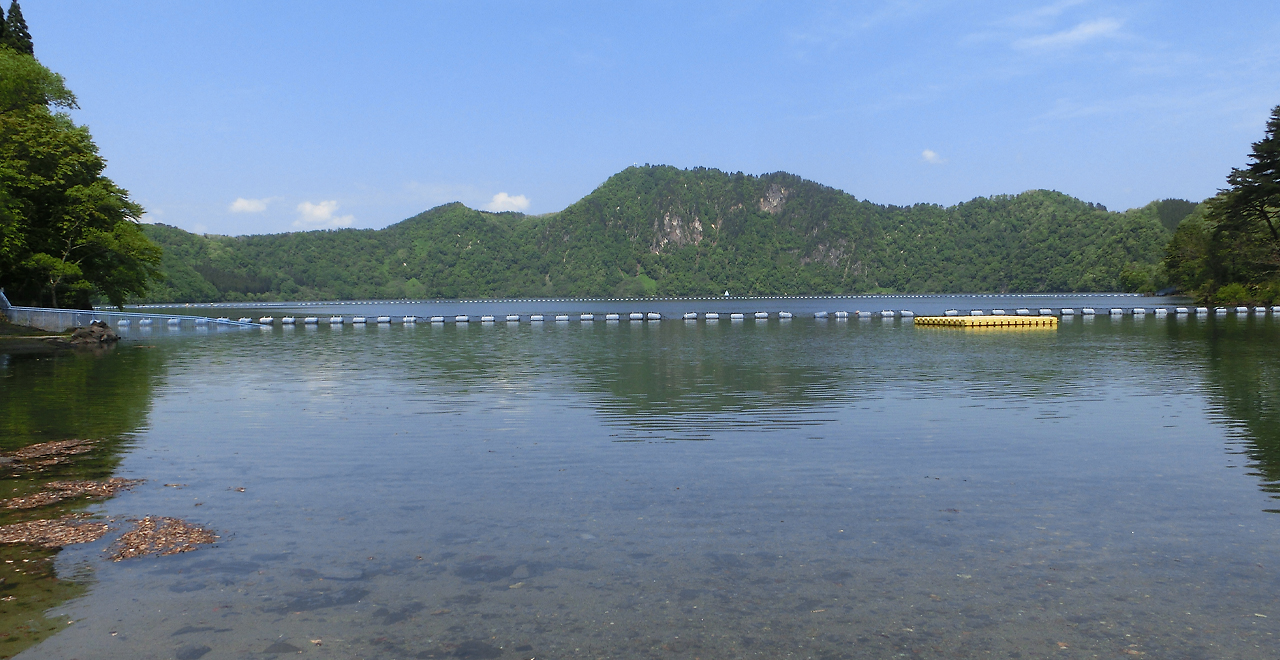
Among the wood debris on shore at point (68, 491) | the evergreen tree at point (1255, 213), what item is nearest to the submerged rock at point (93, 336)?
the wood debris on shore at point (68, 491)

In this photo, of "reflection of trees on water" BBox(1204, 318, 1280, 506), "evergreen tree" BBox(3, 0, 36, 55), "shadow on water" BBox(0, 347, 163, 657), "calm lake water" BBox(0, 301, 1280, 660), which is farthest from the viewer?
"evergreen tree" BBox(3, 0, 36, 55)

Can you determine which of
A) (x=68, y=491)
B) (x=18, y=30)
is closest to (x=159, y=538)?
(x=68, y=491)

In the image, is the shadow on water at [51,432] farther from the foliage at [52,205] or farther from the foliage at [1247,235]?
the foliage at [1247,235]

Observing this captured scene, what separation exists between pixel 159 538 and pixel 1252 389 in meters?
29.6

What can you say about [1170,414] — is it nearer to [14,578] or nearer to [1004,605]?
[1004,605]

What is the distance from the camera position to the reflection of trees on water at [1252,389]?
15734 mm

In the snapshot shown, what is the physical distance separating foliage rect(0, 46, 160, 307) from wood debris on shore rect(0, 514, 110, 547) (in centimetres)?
5154

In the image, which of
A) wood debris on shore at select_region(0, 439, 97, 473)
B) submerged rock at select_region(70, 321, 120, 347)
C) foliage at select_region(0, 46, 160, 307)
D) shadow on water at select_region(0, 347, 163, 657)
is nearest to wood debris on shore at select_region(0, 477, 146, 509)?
shadow on water at select_region(0, 347, 163, 657)

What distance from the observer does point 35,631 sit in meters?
7.79

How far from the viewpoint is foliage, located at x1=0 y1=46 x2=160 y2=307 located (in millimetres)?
56688

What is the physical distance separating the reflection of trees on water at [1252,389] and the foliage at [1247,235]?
124 ft

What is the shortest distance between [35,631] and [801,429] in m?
15.1

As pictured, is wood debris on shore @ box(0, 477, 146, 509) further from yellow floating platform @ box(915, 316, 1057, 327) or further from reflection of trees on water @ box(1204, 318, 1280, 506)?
yellow floating platform @ box(915, 316, 1057, 327)

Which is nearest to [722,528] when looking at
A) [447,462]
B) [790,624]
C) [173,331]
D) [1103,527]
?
[790,624]
